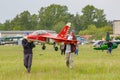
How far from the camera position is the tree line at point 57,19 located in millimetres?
166625

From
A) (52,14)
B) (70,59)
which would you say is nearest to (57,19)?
(52,14)

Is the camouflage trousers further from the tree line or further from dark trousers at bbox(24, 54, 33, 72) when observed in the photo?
the tree line

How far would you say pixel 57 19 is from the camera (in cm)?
17100

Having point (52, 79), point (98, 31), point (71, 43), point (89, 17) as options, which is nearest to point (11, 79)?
point (52, 79)

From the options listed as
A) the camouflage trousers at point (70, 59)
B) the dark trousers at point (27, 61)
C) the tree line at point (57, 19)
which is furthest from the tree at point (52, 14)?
the dark trousers at point (27, 61)

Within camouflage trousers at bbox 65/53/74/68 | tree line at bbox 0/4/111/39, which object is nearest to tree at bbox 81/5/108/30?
tree line at bbox 0/4/111/39

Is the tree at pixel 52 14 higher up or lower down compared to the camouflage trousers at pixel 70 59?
higher up

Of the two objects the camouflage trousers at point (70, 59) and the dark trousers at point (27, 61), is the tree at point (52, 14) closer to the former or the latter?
the camouflage trousers at point (70, 59)

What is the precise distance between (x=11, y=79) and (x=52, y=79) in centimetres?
131

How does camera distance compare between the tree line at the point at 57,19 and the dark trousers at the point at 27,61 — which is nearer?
the dark trousers at the point at 27,61

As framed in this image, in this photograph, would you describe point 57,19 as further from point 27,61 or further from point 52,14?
point 27,61

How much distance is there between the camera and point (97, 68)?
1925 cm

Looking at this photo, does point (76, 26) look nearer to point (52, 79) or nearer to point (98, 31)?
point (98, 31)

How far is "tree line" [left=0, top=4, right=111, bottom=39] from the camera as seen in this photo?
16662cm
